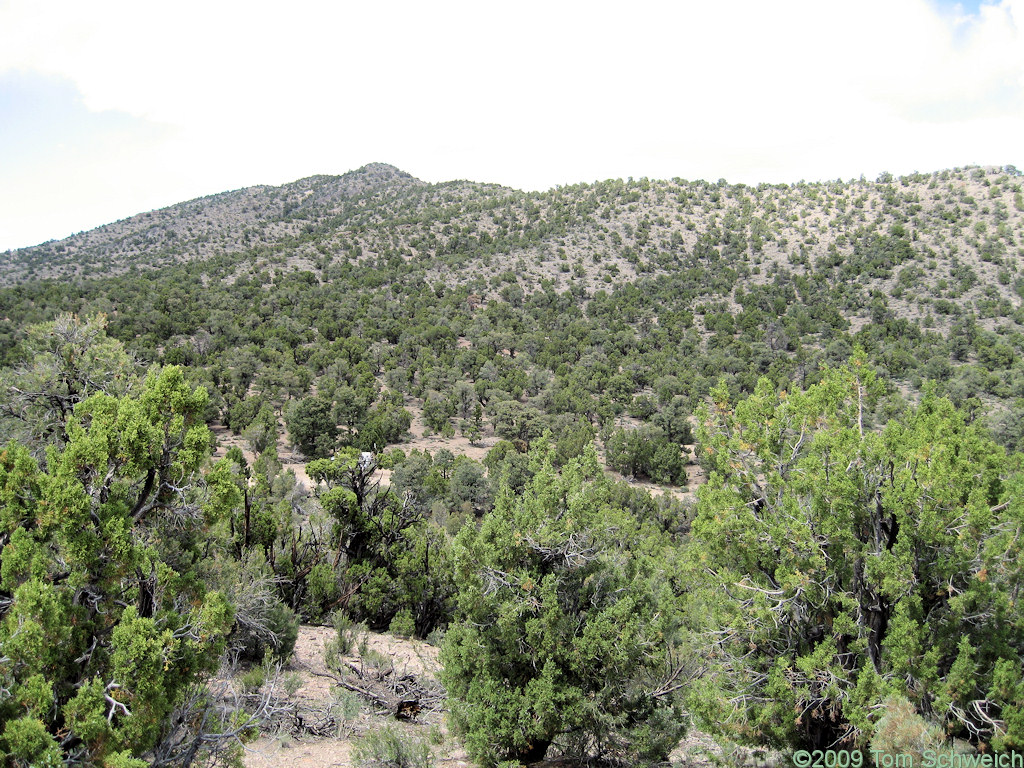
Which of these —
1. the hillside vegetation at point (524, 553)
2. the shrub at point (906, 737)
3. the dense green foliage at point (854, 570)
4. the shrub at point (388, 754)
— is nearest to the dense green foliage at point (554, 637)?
the hillside vegetation at point (524, 553)

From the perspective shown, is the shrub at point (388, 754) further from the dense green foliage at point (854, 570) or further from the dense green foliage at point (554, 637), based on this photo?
the dense green foliage at point (854, 570)

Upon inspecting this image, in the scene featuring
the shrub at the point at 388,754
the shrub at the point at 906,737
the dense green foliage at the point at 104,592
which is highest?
the dense green foliage at the point at 104,592

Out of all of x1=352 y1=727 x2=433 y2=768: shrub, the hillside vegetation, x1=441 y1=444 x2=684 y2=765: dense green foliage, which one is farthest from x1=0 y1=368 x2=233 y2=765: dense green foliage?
x1=441 y1=444 x2=684 y2=765: dense green foliage

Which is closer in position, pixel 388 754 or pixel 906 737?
pixel 906 737

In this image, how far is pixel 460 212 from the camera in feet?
300

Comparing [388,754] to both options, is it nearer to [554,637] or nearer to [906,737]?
[554,637]

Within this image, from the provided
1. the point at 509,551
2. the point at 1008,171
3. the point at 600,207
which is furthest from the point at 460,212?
the point at 509,551

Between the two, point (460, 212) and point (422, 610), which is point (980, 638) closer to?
point (422, 610)

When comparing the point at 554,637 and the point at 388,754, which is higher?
the point at 554,637

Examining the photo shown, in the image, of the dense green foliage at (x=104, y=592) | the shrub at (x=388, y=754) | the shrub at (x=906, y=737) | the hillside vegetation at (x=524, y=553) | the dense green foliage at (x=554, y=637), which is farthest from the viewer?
the dense green foliage at (x=554, y=637)

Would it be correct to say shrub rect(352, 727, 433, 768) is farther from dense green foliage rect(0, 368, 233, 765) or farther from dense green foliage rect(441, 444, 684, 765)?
dense green foliage rect(0, 368, 233, 765)

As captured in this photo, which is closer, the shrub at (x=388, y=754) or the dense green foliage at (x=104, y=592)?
the dense green foliage at (x=104, y=592)

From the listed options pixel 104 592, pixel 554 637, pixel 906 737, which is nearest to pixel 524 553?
pixel 554 637

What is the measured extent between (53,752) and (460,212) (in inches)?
3627
